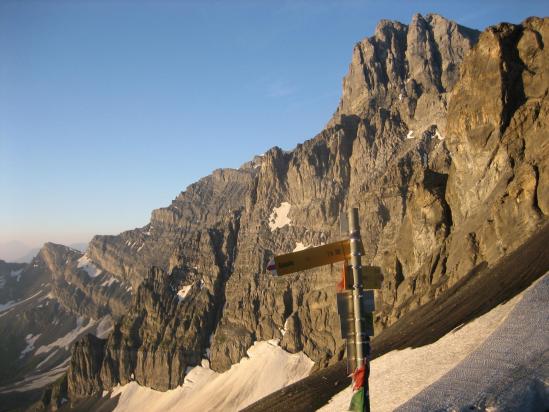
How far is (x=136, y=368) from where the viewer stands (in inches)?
6476

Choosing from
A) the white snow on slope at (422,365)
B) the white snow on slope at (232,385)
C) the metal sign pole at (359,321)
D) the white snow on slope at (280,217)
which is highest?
the white snow on slope at (280,217)

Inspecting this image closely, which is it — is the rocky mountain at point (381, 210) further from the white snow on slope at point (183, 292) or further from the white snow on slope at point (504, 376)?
the white snow on slope at point (504, 376)

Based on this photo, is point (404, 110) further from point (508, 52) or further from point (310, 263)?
point (310, 263)

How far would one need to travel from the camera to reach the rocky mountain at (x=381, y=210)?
2525 inches

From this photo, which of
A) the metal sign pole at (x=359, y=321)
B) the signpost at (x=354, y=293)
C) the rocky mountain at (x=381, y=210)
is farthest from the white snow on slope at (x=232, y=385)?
the metal sign pole at (x=359, y=321)

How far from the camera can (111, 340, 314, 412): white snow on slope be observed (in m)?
130

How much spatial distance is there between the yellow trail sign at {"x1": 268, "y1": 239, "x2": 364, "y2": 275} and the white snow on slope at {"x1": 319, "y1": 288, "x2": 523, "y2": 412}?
12317 millimetres

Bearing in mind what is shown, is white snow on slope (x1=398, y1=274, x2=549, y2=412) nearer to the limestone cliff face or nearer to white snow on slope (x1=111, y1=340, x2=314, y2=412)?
the limestone cliff face

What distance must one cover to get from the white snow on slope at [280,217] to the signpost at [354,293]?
531 ft

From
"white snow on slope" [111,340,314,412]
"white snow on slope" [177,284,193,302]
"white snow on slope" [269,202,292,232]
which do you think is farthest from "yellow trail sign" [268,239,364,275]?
"white snow on slope" [177,284,193,302]

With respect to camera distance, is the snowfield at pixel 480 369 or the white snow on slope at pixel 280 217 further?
the white snow on slope at pixel 280 217

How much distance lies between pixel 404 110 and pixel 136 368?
119866 mm

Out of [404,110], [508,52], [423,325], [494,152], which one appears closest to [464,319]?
[423,325]

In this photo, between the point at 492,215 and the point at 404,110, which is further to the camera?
the point at 404,110
